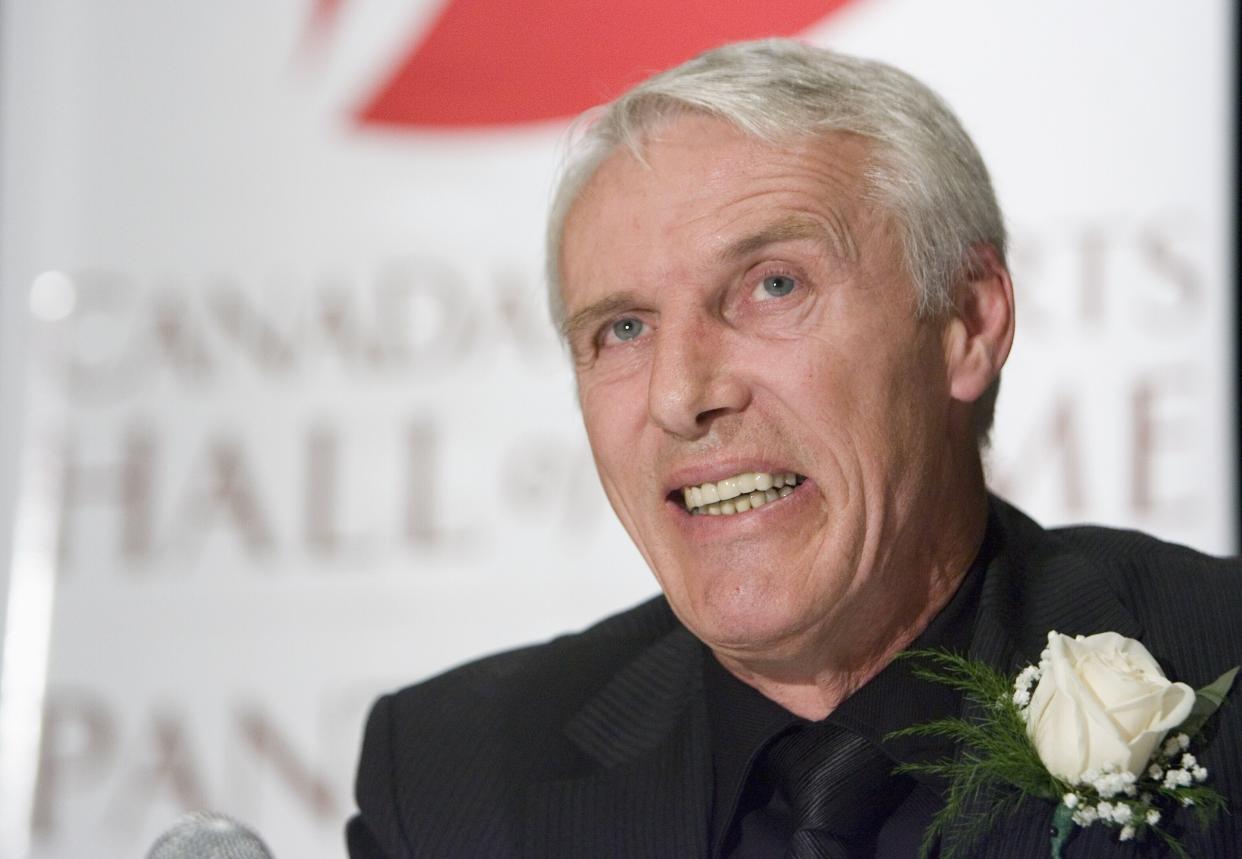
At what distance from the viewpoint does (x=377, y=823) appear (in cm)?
225

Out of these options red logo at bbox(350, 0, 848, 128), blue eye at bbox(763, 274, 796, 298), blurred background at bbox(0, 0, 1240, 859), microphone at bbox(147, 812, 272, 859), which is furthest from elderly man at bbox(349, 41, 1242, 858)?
red logo at bbox(350, 0, 848, 128)

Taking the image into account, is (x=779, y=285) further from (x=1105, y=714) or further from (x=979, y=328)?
(x=1105, y=714)

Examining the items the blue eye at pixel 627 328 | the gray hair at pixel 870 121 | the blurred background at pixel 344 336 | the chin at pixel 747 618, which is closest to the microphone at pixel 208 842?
the chin at pixel 747 618

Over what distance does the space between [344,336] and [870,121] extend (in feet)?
6.67

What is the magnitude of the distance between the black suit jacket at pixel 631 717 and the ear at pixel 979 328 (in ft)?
0.80

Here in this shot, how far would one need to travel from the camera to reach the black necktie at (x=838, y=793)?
192 cm

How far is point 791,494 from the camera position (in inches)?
77.5

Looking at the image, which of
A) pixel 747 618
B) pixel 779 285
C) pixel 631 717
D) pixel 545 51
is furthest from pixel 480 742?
pixel 545 51

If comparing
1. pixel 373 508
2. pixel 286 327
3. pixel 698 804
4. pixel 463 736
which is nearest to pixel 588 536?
pixel 373 508

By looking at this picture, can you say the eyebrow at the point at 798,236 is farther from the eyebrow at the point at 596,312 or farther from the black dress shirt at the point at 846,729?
the black dress shirt at the point at 846,729

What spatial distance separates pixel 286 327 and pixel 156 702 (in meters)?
0.98

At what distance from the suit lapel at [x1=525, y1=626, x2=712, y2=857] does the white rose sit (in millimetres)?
576

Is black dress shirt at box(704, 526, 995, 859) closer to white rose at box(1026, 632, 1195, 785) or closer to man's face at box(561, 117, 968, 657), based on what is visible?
man's face at box(561, 117, 968, 657)

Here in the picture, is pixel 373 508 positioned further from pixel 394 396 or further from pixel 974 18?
pixel 974 18
